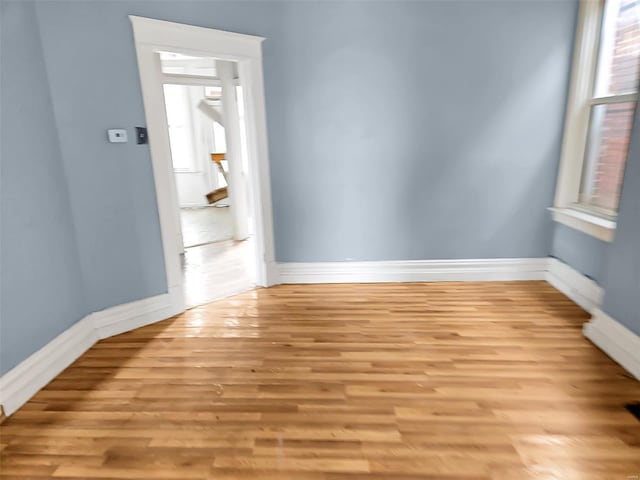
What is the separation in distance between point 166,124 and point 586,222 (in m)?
3.39

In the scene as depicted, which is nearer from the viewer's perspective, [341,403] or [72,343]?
[341,403]

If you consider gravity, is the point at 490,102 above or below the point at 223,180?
above

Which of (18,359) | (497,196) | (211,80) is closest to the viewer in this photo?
(18,359)

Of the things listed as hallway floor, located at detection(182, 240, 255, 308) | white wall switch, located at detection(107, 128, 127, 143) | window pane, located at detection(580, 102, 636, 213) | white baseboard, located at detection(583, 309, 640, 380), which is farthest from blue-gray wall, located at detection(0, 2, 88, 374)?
window pane, located at detection(580, 102, 636, 213)

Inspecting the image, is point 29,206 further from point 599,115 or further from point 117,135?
point 599,115

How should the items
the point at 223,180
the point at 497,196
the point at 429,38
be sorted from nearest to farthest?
the point at 429,38 → the point at 497,196 → the point at 223,180

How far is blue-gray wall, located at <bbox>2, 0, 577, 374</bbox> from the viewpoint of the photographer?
2.77 m

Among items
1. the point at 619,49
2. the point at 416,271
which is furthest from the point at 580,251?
the point at 619,49

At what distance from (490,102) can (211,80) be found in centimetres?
331

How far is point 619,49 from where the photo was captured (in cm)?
304

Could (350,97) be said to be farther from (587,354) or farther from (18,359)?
(18,359)

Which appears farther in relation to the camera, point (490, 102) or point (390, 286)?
point (390, 286)

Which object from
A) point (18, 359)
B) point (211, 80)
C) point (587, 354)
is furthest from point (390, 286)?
point (211, 80)

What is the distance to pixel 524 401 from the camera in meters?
2.12
